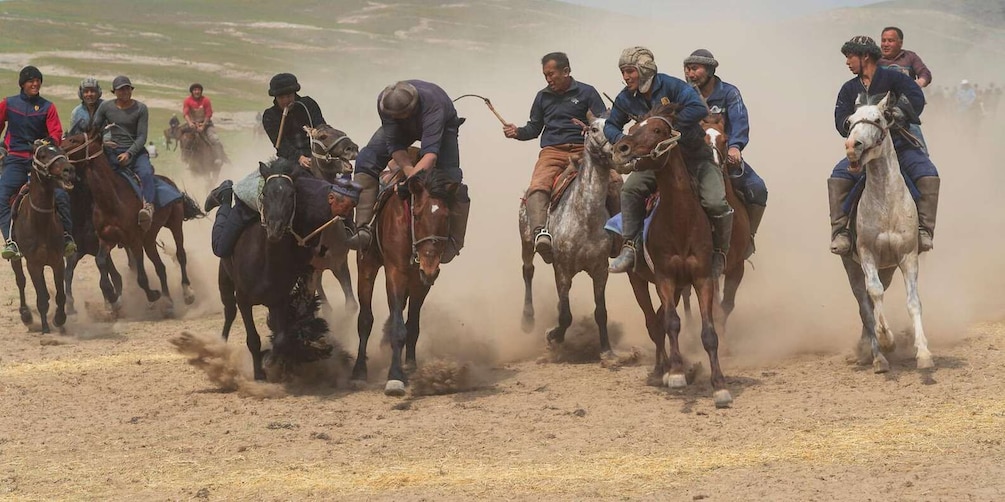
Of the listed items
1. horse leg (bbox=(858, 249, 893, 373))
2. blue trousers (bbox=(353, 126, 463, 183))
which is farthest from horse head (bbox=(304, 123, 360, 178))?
horse leg (bbox=(858, 249, 893, 373))

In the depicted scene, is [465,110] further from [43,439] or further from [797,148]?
[43,439]

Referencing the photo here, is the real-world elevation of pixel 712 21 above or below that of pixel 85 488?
above

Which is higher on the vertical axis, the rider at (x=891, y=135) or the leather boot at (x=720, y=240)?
the rider at (x=891, y=135)

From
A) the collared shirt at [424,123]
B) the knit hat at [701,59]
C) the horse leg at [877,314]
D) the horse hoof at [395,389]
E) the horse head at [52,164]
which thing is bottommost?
the horse hoof at [395,389]

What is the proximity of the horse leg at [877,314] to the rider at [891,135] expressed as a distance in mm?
323

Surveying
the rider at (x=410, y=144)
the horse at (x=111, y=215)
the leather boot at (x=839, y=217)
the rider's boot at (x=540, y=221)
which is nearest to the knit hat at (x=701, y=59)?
the leather boot at (x=839, y=217)

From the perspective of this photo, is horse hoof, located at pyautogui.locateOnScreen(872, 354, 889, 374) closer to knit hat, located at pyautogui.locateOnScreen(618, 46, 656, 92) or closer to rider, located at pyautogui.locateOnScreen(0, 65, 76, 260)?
knit hat, located at pyautogui.locateOnScreen(618, 46, 656, 92)

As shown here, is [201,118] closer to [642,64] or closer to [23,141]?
[23,141]

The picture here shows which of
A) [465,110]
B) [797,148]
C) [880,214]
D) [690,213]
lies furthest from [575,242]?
[465,110]

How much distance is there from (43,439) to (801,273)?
1013 cm

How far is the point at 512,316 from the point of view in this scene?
1482 cm

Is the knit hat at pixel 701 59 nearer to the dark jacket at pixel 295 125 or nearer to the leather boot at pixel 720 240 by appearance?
the leather boot at pixel 720 240

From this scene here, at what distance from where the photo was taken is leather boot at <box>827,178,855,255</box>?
1122 centimetres

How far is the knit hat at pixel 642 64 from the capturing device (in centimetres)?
1063
